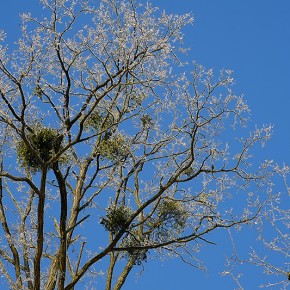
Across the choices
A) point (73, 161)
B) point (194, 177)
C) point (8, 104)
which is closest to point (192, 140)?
point (194, 177)

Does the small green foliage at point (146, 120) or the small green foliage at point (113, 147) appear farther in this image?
the small green foliage at point (146, 120)

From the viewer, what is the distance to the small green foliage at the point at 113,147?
33.2 ft

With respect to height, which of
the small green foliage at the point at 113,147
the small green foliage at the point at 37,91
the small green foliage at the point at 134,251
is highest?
the small green foliage at the point at 37,91

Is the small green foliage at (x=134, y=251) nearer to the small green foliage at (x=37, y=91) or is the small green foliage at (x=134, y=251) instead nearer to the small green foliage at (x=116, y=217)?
the small green foliage at (x=116, y=217)

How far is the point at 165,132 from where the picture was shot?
10641 mm

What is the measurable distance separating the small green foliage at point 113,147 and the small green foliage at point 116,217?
32.7 inches

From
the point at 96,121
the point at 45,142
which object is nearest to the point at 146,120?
the point at 96,121

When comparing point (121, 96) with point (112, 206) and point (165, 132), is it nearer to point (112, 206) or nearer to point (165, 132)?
point (165, 132)

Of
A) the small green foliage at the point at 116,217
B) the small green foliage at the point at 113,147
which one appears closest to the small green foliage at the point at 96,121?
the small green foliage at the point at 113,147

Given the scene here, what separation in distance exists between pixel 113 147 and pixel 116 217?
1.12 m

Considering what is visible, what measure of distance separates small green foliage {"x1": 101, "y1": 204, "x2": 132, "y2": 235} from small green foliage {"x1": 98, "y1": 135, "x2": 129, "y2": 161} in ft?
2.73

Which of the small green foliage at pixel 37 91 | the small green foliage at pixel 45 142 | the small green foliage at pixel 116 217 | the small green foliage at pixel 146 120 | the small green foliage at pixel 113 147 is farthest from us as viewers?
the small green foliage at pixel 146 120

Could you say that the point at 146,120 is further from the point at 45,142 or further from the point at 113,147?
the point at 45,142

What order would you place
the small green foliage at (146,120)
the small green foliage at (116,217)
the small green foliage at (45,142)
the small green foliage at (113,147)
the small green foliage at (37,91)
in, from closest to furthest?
1. the small green foliage at (45,142)
2. the small green foliage at (37,91)
3. the small green foliage at (116,217)
4. the small green foliage at (113,147)
5. the small green foliage at (146,120)
